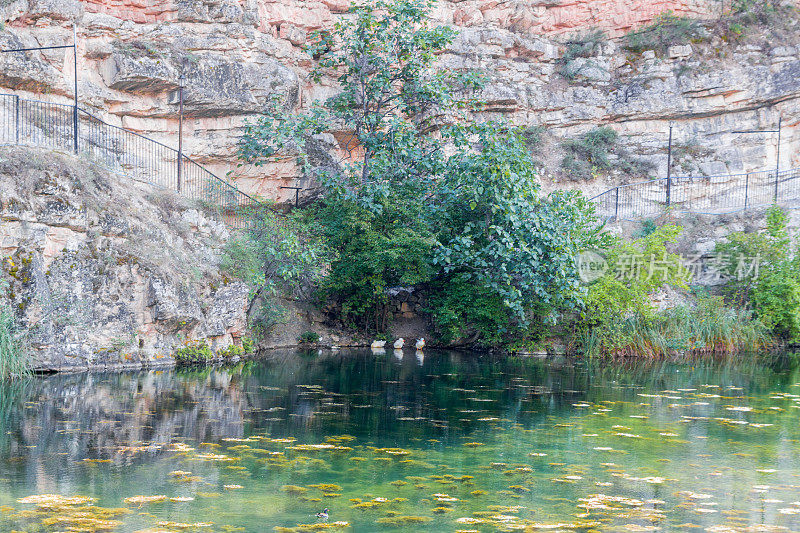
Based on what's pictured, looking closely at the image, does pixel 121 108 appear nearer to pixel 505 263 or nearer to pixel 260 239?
pixel 260 239

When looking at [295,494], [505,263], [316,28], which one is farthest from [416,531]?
[316,28]

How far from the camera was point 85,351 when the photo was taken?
14.2m

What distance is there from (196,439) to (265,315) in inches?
430

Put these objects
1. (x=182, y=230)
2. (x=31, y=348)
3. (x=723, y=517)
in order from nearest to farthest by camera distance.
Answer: (x=723, y=517), (x=31, y=348), (x=182, y=230)

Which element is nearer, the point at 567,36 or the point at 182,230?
the point at 182,230

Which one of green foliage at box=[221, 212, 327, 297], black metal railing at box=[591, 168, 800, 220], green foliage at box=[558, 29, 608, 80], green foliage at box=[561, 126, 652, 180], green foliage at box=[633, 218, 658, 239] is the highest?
green foliage at box=[558, 29, 608, 80]

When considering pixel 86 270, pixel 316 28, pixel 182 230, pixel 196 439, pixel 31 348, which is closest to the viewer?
pixel 196 439

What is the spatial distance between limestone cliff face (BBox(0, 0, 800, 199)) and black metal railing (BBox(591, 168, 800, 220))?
0.58 meters

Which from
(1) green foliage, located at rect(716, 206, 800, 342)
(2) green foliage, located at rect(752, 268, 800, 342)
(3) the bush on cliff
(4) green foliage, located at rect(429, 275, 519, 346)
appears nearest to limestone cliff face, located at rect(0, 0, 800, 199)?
(3) the bush on cliff

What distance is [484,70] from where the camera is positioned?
94.4 ft

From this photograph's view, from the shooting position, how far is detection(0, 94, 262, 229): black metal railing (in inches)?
727

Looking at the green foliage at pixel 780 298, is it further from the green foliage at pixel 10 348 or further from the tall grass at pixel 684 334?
the green foliage at pixel 10 348

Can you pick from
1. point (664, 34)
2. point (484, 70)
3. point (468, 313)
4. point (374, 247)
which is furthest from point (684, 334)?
point (664, 34)

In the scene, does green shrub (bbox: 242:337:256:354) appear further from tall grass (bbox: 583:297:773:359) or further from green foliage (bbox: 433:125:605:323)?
tall grass (bbox: 583:297:773:359)
